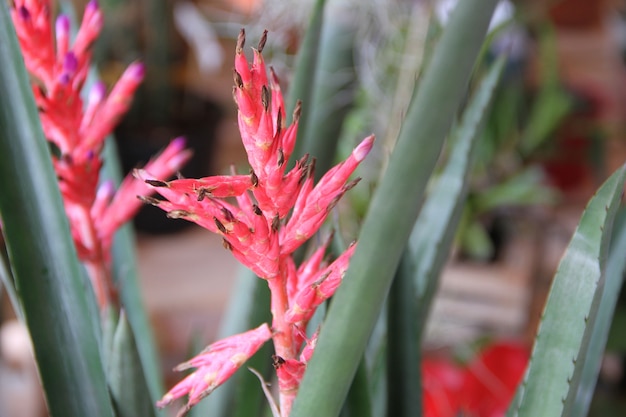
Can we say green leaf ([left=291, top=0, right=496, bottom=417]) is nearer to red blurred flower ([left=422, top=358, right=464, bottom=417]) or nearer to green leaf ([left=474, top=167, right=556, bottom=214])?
red blurred flower ([left=422, top=358, right=464, bottom=417])

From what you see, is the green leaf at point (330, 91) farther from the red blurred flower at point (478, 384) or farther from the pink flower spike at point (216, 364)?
the red blurred flower at point (478, 384)

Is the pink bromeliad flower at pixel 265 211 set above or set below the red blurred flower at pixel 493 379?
above

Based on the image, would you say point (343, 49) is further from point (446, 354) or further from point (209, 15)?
point (209, 15)

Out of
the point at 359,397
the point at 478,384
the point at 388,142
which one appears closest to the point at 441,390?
the point at 478,384

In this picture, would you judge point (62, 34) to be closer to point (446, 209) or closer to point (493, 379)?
point (446, 209)

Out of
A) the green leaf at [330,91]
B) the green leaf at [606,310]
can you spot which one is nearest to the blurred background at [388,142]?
the green leaf at [330,91]

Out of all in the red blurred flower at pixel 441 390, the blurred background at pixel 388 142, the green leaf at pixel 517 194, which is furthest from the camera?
the green leaf at pixel 517 194

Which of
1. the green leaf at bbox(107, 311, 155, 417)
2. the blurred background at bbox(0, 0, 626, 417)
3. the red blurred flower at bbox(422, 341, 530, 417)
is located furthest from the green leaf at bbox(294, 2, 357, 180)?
the red blurred flower at bbox(422, 341, 530, 417)
